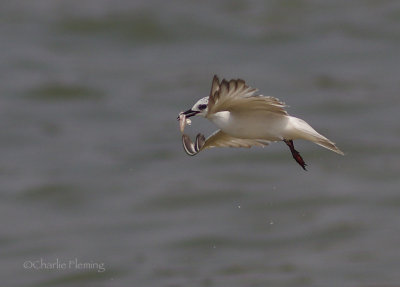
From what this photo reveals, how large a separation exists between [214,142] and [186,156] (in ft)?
33.0

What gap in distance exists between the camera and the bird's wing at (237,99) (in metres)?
4.95

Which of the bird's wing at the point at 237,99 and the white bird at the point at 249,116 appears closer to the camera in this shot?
the bird's wing at the point at 237,99

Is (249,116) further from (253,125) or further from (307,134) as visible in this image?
(307,134)

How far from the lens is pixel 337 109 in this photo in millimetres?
17234

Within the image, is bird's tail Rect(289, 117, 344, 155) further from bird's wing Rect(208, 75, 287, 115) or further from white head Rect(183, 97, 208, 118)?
white head Rect(183, 97, 208, 118)

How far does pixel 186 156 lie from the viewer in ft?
51.9

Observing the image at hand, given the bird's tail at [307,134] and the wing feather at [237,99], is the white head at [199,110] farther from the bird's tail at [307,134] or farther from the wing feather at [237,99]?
the bird's tail at [307,134]

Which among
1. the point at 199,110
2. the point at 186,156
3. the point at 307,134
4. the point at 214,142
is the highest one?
the point at 199,110

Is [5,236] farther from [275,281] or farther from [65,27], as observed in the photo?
[65,27]

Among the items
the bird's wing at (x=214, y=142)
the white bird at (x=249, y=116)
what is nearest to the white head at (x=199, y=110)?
the white bird at (x=249, y=116)

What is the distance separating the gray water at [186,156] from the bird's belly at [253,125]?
648 centimetres

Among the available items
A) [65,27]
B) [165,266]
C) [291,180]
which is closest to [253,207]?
[291,180]

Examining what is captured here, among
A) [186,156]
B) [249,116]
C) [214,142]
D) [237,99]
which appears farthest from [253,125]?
[186,156]

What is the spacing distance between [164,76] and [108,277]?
6.11 m
